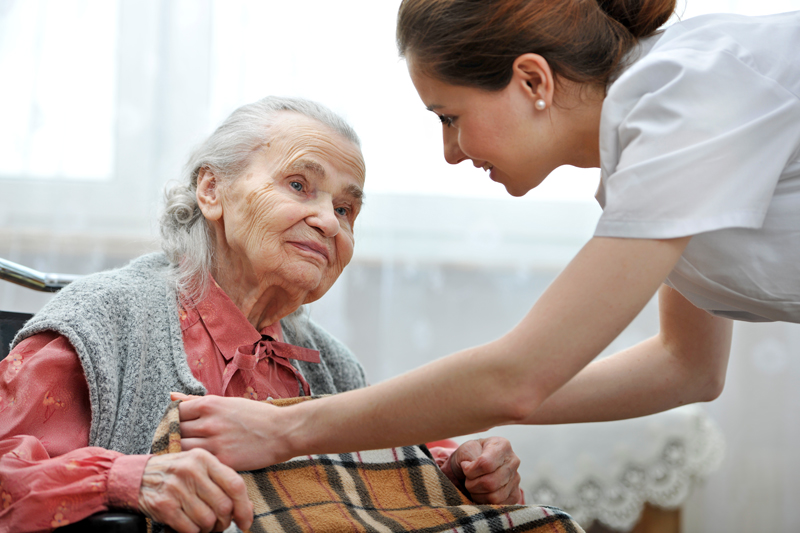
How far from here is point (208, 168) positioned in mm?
1382

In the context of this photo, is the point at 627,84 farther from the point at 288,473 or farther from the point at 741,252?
the point at 288,473

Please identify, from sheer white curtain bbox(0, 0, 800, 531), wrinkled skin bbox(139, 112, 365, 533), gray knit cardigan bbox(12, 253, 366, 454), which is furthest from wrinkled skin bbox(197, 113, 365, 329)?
sheer white curtain bbox(0, 0, 800, 531)

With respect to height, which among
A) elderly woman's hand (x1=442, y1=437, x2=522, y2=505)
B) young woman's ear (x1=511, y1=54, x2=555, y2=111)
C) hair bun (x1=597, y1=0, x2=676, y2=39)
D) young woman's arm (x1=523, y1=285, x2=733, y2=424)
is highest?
hair bun (x1=597, y1=0, x2=676, y2=39)

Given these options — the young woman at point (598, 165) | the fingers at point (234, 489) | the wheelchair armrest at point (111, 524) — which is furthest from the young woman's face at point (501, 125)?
the wheelchair armrest at point (111, 524)

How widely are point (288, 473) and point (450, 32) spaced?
708 mm

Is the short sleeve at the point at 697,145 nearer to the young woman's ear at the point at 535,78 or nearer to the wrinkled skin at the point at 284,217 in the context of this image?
the young woman's ear at the point at 535,78

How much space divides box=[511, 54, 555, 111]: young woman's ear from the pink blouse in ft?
2.21

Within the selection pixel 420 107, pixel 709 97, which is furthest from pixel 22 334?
pixel 420 107

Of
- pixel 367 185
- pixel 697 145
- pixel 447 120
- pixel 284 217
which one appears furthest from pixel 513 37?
pixel 367 185

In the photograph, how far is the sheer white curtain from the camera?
2270mm

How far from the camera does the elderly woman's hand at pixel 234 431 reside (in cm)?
88

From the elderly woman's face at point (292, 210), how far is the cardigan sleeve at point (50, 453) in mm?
384

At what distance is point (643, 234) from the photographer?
77cm

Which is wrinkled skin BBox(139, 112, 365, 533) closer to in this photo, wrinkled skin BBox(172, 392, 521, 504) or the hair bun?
wrinkled skin BBox(172, 392, 521, 504)
